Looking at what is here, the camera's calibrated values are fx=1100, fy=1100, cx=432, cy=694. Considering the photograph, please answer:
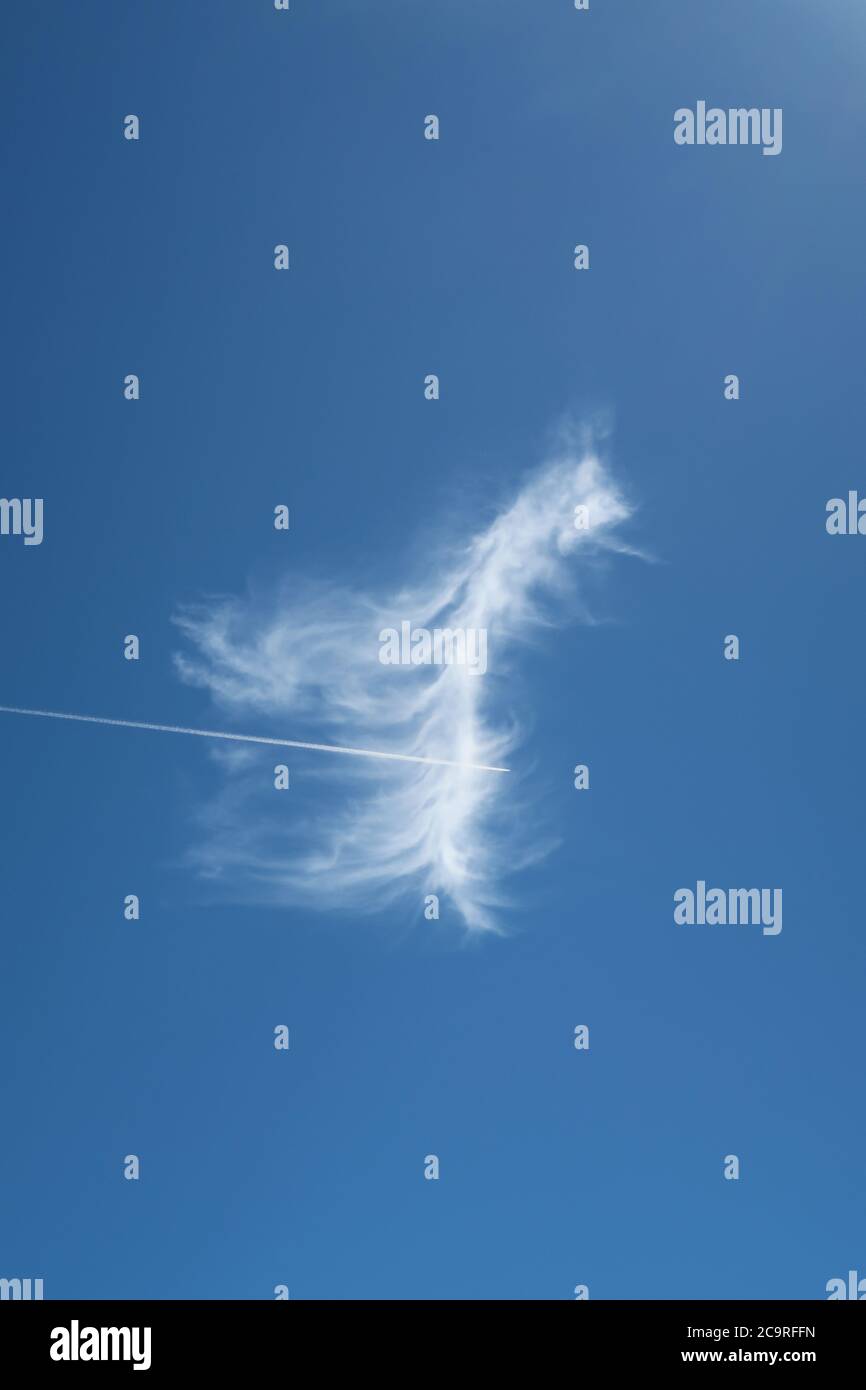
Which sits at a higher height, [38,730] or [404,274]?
[404,274]
